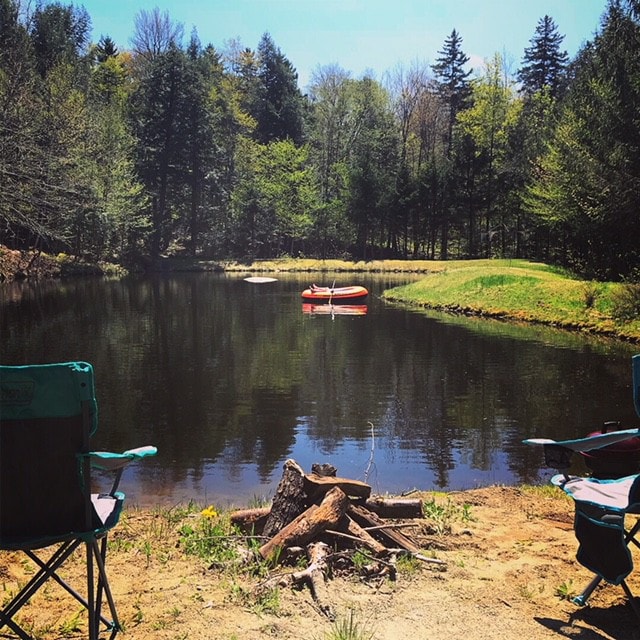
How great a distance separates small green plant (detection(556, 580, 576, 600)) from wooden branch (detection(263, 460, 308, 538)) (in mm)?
1997

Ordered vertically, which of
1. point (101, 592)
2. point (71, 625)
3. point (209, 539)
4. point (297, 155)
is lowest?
point (209, 539)

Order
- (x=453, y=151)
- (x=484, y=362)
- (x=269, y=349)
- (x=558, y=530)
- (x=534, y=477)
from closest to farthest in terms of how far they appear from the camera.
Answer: (x=558, y=530) < (x=534, y=477) < (x=484, y=362) < (x=269, y=349) < (x=453, y=151)

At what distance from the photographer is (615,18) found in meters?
31.4

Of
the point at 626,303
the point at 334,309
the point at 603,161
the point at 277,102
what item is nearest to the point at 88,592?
the point at 626,303

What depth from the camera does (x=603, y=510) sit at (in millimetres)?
3617

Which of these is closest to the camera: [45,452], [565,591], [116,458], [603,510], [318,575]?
[45,452]

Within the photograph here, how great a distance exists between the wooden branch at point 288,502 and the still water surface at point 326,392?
299 centimetres

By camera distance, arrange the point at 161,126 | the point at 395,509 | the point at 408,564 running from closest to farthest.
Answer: the point at 408,564 → the point at 395,509 → the point at 161,126

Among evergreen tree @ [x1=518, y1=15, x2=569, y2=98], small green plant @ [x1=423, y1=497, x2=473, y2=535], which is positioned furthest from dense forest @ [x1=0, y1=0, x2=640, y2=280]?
small green plant @ [x1=423, y1=497, x2=473, y2=535]

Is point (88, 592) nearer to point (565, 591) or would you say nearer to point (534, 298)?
point (565, 591)

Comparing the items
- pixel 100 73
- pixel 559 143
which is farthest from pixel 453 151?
pixel 100 73

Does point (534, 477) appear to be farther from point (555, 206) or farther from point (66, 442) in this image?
point (555, 206)

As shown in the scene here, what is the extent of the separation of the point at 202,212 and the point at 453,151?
1041 inches

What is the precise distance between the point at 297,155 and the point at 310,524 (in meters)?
68.1
